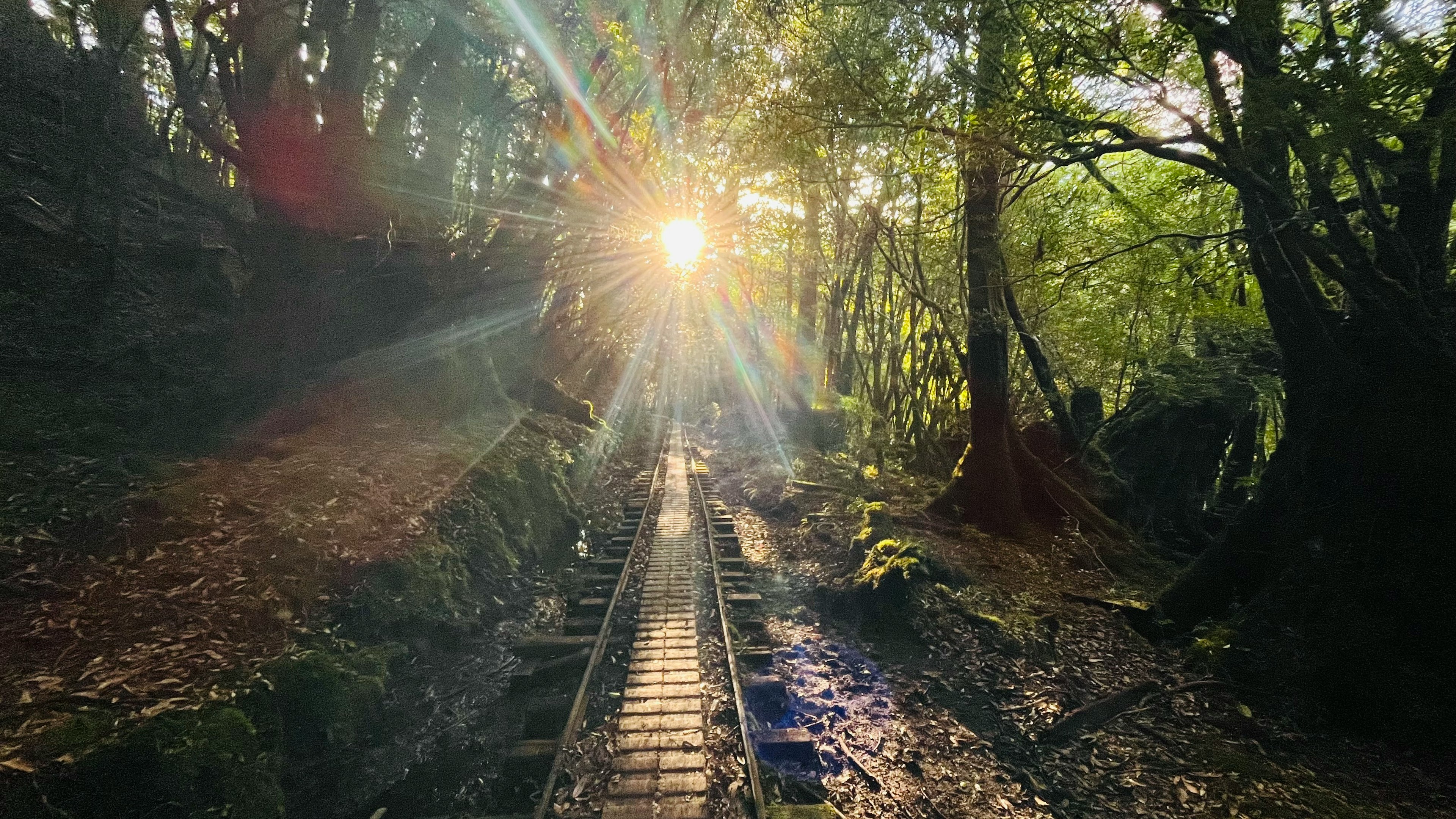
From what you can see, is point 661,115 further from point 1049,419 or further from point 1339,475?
point 1339,475

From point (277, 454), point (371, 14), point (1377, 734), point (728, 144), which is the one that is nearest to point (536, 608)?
point (277, 454)

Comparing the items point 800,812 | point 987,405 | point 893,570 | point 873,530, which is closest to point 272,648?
point 800,812

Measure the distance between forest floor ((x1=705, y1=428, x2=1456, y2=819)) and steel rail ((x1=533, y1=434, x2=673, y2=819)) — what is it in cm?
207

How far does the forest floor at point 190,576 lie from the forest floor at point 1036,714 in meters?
4.94

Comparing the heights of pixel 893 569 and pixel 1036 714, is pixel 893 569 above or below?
above

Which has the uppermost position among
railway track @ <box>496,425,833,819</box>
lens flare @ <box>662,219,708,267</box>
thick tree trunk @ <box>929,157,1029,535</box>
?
lens flare @ <box>662,219,708,267</box>

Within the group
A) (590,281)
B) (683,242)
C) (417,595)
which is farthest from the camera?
(683,242)

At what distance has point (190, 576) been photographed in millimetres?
5211

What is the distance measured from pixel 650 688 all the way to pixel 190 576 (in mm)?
4436

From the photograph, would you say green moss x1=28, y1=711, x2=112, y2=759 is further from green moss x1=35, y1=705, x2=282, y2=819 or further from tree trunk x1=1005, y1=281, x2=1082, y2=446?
tree trunk x1=1005, y1=281, x2=1082, y2=446

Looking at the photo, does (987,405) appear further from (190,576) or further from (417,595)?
(190,576)

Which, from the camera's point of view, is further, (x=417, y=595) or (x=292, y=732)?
(x=417, y=595)

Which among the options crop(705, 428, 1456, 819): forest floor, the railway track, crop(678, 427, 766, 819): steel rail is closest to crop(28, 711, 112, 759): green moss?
the railway track

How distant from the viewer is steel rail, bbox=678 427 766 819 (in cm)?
436
